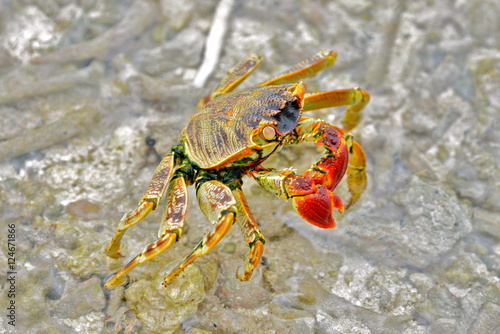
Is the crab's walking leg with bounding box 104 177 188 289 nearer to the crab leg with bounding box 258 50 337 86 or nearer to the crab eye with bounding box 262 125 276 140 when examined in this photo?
the crab eye with bounding box 262 125 276 140

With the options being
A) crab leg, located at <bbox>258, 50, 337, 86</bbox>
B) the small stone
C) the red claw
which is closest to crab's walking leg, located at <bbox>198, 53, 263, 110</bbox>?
crab leg, located at <bbox>258, 50, 337, 86</bbox>

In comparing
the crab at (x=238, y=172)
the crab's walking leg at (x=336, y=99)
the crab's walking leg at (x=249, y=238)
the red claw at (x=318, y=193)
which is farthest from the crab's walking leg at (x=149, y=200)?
the crab's walking leg at (x=336, y=99)

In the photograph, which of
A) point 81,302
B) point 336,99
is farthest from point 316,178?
point 81,302

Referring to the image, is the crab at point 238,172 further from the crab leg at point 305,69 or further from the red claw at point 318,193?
the crab leg at point 305,69

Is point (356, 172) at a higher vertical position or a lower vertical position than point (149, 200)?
lower

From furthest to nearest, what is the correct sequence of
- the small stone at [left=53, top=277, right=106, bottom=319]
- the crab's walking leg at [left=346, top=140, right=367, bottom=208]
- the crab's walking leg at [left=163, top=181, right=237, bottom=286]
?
the crab's walking leg at [left=346, top=140, right=367, bottom=208], the small stone at [left=53, top=277, right=106, bottom=319], the crab's walking leg at [left=163, top=181, right=237, bottom=286]

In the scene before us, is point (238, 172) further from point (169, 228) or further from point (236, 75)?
point (236, 75)
